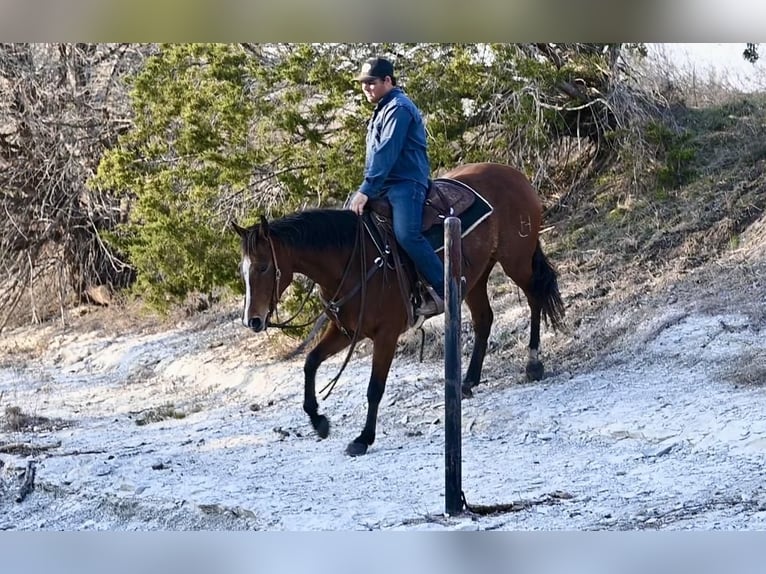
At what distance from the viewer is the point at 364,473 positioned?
5195mm

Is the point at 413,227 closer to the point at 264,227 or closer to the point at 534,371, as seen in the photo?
the point at 264,227

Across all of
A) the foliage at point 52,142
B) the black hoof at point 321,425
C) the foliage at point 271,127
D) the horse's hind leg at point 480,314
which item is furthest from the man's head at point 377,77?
the foliage at point 52,142

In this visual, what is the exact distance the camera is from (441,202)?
5848mm

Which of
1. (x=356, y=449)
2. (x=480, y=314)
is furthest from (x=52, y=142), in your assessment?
(x=356, y=449)

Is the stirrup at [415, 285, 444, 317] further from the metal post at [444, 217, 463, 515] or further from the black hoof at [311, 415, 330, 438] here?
the metal post at [444, 217, 463, 515]

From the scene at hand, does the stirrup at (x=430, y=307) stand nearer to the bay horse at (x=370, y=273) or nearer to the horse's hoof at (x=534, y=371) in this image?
the bay horse at (x=370, y=273)

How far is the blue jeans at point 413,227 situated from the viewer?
18.0ft

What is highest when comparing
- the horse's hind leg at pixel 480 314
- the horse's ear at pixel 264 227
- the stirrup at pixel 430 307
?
the horse's ear at pixel 264 227

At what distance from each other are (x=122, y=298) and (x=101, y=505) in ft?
20.6

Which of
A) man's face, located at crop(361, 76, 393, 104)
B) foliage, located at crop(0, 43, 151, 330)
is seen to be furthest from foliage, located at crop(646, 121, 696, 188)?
foliage, located at crop(0, 43, 151, 330)

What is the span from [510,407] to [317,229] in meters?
1.76

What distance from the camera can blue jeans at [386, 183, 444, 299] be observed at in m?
5.48

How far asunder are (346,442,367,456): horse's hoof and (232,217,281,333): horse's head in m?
0.93
